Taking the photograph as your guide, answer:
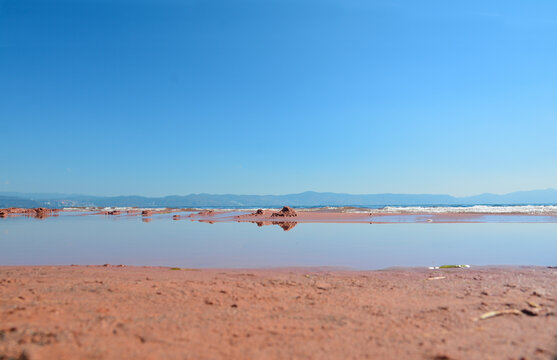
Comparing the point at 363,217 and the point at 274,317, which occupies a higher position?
the point at 274,317

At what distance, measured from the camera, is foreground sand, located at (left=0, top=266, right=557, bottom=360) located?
3.31 m

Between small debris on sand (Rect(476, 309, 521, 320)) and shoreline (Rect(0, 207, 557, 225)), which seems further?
shoreline (Rect(0, 207, 557, 225))

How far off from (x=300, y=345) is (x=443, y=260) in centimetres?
731

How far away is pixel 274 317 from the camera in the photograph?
434cm

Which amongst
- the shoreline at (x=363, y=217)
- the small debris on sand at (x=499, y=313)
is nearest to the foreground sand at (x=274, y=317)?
the small debris on sand at (x=499, y=313)

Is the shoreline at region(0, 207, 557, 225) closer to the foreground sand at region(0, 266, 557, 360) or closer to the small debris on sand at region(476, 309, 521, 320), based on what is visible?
the foreground sand at region(0, 266, 557, 360)

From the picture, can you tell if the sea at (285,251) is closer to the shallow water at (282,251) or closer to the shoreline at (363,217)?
the shallow water at (282,251)

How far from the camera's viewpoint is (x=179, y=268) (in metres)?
8.12

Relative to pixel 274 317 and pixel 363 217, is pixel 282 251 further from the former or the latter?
pixel 363 217

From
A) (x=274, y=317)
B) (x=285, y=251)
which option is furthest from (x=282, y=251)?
(x=274, y=317)

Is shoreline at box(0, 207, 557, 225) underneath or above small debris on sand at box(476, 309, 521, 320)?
underneath

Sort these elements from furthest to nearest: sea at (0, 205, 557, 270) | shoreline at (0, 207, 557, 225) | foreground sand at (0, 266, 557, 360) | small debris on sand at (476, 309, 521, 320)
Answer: shoreline at (0, 207, 557, 225) < sea at (0, 205, 557, 270) < small debris on sand at (476, 309, 521, 320) < foreground sand at (0, 266, 557, 360)

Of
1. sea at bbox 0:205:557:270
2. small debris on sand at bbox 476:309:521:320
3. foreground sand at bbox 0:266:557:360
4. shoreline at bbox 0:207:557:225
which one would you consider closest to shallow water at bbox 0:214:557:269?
sea at bbox 0:205:557:270

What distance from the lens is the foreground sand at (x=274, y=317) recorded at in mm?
3314
